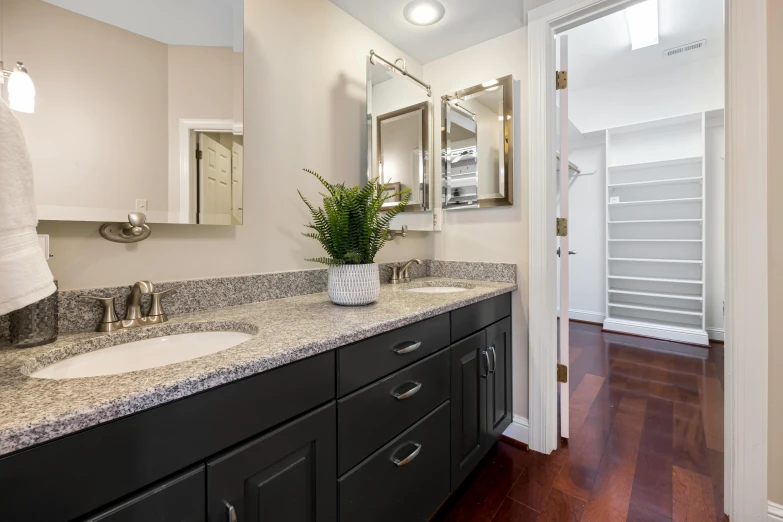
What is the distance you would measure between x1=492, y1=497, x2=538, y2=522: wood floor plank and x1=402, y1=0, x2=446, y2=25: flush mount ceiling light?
2.28m

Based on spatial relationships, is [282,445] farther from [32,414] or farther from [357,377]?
[32,414]

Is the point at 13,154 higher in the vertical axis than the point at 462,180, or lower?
lower

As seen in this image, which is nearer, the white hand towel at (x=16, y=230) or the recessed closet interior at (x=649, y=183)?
the white hand towel at (x=16, y=230)

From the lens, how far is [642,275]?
370 cm

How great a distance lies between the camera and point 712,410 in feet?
6.63

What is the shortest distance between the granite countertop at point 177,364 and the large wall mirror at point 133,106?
339 mm

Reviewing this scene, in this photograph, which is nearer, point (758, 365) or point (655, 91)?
point (758, 365)

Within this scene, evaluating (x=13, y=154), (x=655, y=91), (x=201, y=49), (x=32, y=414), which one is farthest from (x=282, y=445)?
(x=655, y=91)

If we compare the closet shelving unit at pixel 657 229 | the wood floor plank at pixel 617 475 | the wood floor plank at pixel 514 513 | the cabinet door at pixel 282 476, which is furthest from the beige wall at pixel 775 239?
the closet shelving unit at pixel 657 229

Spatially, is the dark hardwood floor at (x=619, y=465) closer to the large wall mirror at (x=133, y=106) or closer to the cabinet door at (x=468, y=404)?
the cabinet door at (x=468, y=404)

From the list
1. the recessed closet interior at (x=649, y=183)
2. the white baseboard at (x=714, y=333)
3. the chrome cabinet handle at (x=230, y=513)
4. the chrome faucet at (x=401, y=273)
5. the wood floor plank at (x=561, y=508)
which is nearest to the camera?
the chrome cabinet handle at (x=230, y=513)

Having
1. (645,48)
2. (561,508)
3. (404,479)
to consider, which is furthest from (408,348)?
(645,48)

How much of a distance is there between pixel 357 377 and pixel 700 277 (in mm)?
4138

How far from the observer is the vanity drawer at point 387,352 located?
83 centimetres
